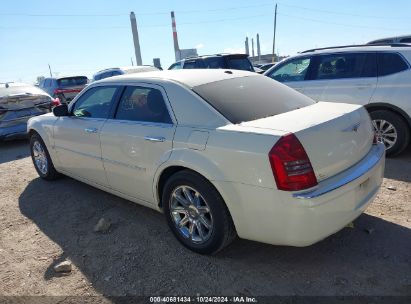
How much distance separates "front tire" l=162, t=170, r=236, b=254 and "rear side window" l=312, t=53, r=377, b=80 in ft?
13.1

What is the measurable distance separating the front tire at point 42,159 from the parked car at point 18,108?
2.92 meters

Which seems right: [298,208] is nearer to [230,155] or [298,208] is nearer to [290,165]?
[290,165]

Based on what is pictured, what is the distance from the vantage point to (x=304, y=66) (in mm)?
6707

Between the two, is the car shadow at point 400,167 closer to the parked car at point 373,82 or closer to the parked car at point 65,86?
the parked car at point 373,82

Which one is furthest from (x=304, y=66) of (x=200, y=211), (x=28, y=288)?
(x=28, y=288)

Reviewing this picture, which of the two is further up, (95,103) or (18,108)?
(95,103)

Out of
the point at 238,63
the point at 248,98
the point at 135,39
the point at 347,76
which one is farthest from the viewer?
the point at 135,39

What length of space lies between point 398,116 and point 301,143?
3.73m

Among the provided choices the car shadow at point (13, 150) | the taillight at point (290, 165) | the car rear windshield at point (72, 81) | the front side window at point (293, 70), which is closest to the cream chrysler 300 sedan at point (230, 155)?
the taillight at point (290, 165)

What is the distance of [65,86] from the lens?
14.9 m

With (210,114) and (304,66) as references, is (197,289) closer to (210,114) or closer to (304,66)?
(210,114)

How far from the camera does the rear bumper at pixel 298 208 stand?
8.89 ft

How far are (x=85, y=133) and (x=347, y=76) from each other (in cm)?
416

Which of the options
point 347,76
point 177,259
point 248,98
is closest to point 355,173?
point 248,98
